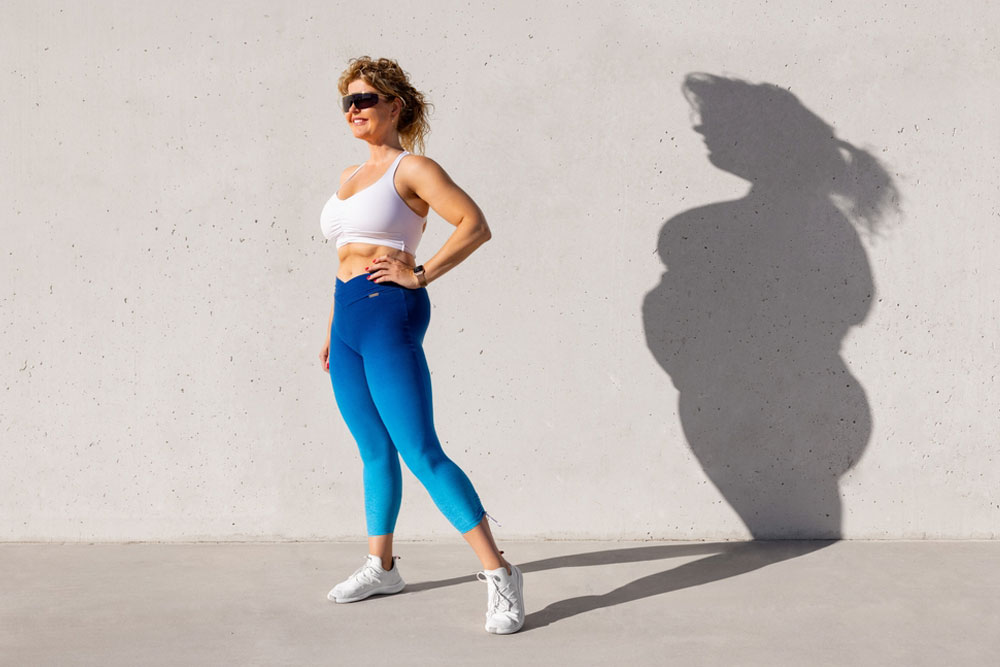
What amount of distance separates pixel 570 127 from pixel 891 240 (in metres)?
1.23

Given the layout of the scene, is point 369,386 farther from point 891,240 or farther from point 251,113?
point 891,240

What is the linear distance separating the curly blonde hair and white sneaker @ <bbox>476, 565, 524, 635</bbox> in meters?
1.30

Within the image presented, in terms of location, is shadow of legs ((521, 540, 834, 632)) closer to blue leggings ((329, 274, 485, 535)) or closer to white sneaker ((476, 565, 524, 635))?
white sneaker ((476, 565, 524, 635))

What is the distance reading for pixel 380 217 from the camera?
100.0 inches

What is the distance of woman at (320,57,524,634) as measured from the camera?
2510 millimetres

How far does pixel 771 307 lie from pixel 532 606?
142 cm

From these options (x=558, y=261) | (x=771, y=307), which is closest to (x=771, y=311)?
(x=771, y=307)

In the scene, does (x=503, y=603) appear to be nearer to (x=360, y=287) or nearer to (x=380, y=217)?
(x=360, y=287)

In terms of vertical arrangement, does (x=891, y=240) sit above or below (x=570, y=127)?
below

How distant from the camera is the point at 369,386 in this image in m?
2.62

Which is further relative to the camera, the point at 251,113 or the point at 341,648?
the point at 251,113

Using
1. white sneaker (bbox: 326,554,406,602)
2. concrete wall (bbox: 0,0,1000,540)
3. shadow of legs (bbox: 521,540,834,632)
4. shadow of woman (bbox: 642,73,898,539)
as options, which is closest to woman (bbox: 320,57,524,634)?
shadow of legs (bbox: 521,540,834,632)

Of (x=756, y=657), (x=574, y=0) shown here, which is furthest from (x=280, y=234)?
(x=756, y=657)

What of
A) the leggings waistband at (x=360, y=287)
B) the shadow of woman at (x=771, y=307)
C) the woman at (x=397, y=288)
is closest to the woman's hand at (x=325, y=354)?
the woman at (x=397, y=288)
